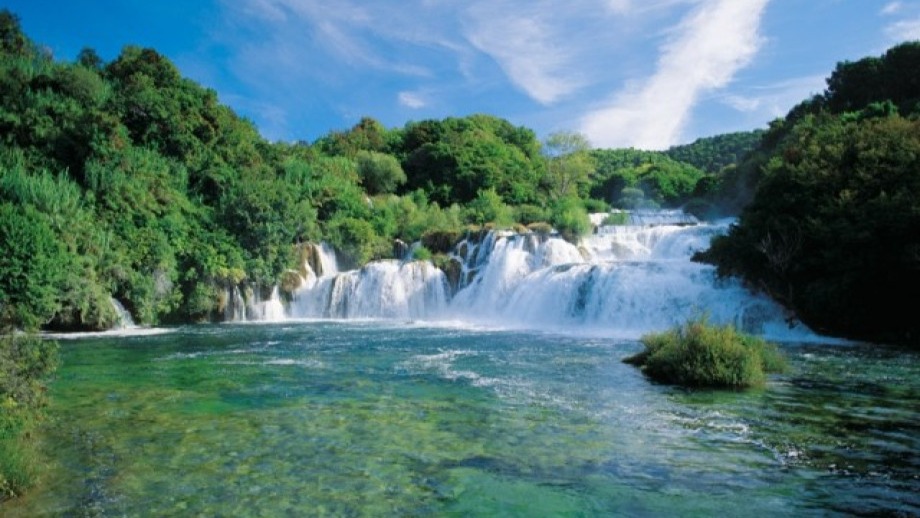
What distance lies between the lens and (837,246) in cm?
1869

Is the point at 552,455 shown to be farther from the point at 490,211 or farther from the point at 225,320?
the point at 490,211

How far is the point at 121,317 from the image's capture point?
26172 millimetres

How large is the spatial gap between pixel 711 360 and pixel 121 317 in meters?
23.7

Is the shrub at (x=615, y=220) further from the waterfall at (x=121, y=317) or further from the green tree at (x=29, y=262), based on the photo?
the green tree at (x=29, y=262)

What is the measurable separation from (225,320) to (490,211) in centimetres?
2030

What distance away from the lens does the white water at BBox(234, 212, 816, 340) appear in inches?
903

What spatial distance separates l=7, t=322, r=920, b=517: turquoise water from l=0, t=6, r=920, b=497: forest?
1.41m

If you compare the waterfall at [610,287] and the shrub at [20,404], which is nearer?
the shrub at [20,404]

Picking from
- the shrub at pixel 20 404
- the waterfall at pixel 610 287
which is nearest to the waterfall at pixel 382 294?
the waterfall at pixel 610 287

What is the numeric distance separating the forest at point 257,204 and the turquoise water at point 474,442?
4.62 feet

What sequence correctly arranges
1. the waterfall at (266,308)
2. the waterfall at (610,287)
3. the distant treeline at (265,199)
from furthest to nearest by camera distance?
the waterfall at (266,308), the waterfall at (610,287), the distant treeline at (265,199)

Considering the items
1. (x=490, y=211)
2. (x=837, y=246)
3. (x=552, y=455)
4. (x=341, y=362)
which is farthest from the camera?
(x=490, y=211)

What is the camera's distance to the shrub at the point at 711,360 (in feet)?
38.0

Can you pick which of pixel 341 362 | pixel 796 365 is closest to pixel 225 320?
pixel 341 362
